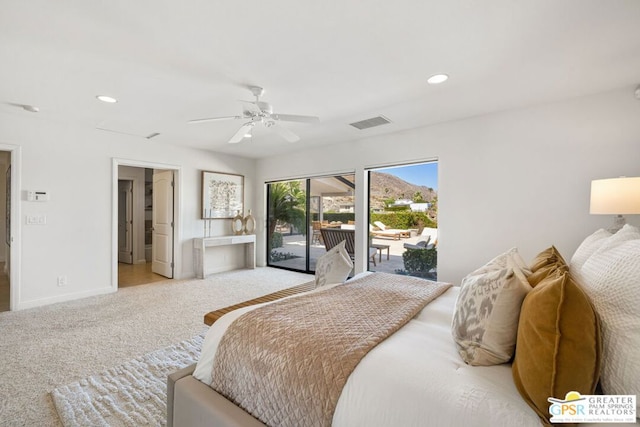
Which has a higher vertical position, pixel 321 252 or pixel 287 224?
pixel 287 224

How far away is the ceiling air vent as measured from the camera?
3.68 meters

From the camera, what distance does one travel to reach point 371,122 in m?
3.81

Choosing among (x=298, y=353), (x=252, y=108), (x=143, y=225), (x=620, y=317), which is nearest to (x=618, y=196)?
(x=620, y=317)

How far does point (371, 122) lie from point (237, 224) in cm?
363

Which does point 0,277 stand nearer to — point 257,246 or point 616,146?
point 257,246

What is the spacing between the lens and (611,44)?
202cm

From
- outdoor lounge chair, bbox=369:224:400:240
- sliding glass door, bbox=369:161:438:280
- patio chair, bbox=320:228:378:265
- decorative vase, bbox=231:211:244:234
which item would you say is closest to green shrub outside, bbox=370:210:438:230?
sliding glass door, bbox=369:161:438:280

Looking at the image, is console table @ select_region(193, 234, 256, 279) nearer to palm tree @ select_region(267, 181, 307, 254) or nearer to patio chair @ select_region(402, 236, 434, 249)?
palm tree @ select_region(267, 181, 307, 254)

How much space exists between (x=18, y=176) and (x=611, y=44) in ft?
20.1

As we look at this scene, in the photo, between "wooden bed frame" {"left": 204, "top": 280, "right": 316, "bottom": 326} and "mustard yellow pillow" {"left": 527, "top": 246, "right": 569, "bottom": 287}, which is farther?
"wooden bed frame" {"left": 204, "top": 280, "right": 316, "bottom": 326}

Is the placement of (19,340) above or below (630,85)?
below

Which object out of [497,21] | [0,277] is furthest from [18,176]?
[497,21]

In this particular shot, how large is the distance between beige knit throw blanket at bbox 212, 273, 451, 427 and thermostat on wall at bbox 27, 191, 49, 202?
4.03 metres

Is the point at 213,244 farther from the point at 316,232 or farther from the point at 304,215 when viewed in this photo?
the point at 316,232
